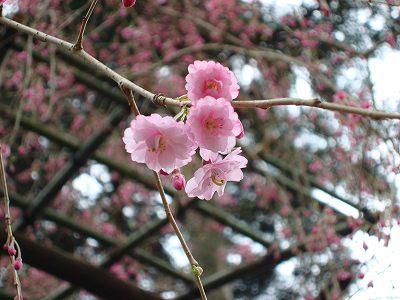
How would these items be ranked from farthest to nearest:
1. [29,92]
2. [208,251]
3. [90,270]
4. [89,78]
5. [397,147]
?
1. [208,251]
2. [29,92]
3. [89,78]
4. [90,270]
5. [397,147]

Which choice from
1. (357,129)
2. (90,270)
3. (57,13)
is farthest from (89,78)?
(357,129)

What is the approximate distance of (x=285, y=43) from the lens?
13.0ft

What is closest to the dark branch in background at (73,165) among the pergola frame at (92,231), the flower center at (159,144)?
the pergola frame at (92,231)

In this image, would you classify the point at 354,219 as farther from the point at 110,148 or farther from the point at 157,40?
the point at 110,148

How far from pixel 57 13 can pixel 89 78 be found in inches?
24.0

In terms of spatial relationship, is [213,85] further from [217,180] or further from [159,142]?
[217,180]

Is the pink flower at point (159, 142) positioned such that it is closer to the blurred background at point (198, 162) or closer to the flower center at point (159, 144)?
the flower center at point (159, 144)

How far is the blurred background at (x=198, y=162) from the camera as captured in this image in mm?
2932

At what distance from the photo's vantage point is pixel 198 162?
3949 mm

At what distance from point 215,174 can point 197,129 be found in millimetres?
219

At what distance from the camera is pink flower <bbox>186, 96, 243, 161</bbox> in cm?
106

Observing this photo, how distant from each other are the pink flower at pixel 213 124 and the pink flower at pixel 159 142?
0.03 m

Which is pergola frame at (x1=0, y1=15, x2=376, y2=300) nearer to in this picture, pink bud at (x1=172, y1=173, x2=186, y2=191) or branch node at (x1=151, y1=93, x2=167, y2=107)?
pink bud at (x1=172, y1=173, x2=186, y2=191)

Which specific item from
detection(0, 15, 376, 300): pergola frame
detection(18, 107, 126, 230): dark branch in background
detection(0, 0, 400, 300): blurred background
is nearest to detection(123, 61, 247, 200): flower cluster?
detection(0, 0, 400, 300): blurred background
